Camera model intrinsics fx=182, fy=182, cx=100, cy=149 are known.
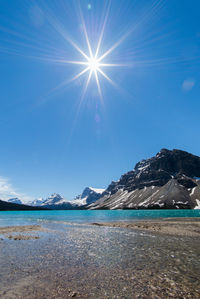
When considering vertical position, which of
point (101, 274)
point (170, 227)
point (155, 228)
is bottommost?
point (101, 274)

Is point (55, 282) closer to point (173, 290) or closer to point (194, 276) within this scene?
point (173, 290)

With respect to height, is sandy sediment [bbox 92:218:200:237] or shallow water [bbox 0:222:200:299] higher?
sandy sediment [bbox 92:218:200:237]

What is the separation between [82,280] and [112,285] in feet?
7.35

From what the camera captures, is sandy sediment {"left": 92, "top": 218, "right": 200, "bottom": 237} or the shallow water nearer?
the shallow water

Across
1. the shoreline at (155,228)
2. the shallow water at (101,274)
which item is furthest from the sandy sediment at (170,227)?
the shallow water at (101,274)

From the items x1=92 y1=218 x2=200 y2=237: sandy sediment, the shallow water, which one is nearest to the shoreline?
x1=92 y1=218 x2=200 y2=237: sandy sediment

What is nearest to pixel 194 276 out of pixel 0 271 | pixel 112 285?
pixel 112 285

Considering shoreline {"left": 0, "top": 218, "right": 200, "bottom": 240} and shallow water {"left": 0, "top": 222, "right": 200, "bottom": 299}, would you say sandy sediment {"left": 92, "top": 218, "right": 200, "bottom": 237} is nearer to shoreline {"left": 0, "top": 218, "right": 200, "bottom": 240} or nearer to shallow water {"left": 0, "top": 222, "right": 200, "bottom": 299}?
shoreline {"left": 0, "top": 218, "right": 200, "bottom": 240}

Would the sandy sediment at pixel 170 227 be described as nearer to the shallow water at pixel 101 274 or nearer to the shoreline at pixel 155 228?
the shoreline at pixel 155 228

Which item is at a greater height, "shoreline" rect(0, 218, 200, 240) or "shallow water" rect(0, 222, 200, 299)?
"shoreline" rect(0, 218, 200, 240)

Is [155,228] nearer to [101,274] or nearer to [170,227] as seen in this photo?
[170,227]

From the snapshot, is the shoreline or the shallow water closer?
the shallow water

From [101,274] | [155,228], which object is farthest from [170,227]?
[101,274]

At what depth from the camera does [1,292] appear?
1080cm
